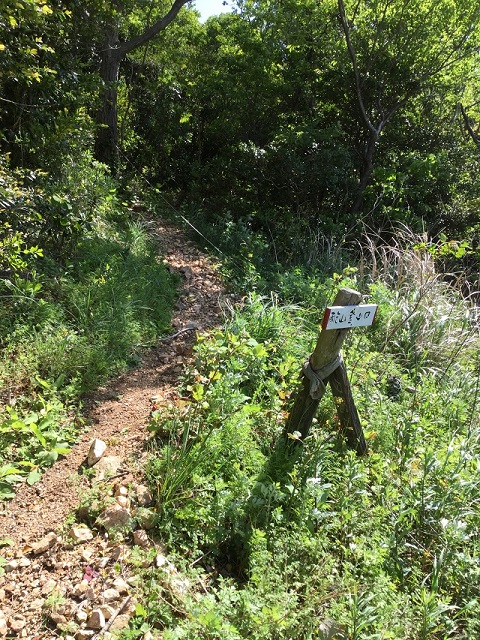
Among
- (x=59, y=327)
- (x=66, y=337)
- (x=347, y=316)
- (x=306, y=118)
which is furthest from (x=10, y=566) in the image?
(x=306, y=118)

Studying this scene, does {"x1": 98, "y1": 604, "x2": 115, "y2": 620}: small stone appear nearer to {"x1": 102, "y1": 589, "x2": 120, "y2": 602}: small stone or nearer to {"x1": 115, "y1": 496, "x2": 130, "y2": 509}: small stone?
{"x1": 102, "y1": 589, "x2": 120, "y2": 602}: small stone

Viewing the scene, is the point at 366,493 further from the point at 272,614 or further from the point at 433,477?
the point at 272,614

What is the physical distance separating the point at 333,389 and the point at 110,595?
1600 millimetres

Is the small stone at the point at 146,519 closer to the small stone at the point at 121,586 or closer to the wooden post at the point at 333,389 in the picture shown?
the small stone at the point at 121,586

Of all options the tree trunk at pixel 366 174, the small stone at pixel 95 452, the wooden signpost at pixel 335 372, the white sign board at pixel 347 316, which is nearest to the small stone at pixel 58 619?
the small stone at pixel 95 452

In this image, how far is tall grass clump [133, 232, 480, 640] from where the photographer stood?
82.9 inches

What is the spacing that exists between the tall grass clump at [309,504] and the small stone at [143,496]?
0.05 m

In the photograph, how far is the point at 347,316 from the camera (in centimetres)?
254

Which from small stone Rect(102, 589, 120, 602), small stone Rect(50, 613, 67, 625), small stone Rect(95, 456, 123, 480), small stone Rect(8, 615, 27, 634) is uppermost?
small stone Rect(95, 456, 123, 480)

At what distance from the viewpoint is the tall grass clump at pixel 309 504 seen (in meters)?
2.11

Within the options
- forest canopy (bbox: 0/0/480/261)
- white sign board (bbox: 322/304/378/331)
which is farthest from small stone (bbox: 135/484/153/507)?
forest canopy (bbox: 0/0/480/261)

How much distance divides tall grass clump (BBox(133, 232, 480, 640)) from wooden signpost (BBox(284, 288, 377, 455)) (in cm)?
13

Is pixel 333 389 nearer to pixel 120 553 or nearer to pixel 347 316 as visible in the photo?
pixel 347 316

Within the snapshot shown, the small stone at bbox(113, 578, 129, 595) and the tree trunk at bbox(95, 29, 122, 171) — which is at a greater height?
the tree trunk at bbox(95, 29, 122, 171)
